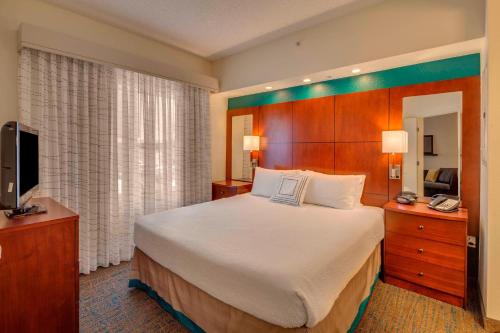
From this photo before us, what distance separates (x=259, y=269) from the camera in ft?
4.62

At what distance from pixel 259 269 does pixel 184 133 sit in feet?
8.96

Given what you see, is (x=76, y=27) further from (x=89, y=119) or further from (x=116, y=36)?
(x=89, y=119)

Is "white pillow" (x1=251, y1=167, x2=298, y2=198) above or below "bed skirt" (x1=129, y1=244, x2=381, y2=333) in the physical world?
above

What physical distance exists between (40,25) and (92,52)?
1.63 ft

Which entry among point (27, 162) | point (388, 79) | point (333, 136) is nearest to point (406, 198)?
point (333, 136)

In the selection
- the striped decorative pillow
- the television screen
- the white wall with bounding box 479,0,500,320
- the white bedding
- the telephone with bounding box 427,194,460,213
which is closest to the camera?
the white bedding

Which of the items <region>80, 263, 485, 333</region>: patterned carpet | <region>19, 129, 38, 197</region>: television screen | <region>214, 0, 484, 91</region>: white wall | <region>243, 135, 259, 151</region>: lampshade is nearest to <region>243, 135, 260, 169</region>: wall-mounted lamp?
<region>243, 135, 259, 151</region>: lampshade

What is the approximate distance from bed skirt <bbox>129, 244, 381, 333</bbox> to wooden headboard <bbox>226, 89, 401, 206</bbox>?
40.5 inches

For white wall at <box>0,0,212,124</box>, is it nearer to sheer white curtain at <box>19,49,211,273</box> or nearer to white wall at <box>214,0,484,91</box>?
sheer white curtain at <box>19,49,211,273</box>

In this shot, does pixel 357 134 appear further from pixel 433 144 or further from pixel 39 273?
pixel 39 273

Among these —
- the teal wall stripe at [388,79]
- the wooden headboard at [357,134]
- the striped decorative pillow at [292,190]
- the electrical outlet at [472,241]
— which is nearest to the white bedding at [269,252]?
the striped decorative pillow at [292,190]

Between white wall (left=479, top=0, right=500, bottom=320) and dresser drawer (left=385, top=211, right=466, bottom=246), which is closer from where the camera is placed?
white wall (left=479, top=0, right=500, bottom=320)

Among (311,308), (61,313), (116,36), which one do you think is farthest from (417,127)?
(116,36)

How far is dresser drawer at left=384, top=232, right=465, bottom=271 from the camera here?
211 centimetres
